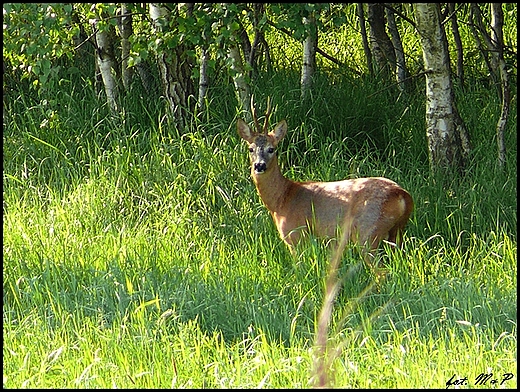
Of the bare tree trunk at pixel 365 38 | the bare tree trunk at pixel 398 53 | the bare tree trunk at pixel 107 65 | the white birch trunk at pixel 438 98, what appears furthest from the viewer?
the bare tree trunk at pixel 365 38

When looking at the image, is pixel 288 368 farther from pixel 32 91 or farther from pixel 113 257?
pixel 32 91

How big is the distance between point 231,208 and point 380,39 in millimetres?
2960

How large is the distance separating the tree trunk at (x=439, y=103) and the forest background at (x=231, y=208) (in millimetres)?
20

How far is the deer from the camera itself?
6.02 m

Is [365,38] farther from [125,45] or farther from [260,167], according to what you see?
[260,167]

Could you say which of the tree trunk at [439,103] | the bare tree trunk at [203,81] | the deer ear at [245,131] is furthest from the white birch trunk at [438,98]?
the bare tree trunk at [203,81]

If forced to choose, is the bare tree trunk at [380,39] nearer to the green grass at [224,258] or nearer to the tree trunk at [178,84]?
the green grass at [224,258]

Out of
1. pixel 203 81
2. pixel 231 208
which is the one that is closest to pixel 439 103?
pixel 231 208

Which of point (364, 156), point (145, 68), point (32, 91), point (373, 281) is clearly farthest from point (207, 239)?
point (32, 91)

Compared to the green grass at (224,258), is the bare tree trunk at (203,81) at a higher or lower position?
higher

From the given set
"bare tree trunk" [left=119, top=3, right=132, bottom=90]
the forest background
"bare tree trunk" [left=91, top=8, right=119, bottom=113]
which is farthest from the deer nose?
"bare tree trunk" [left=119, top=3, right=132, bottom=90]

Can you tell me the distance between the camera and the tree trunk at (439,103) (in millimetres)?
6719

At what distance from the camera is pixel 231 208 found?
21.6ft

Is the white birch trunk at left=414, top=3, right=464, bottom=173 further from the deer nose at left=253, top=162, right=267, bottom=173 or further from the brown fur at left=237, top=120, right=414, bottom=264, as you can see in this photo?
the deer nose at left=253, top=162, right=267, bottom=173
